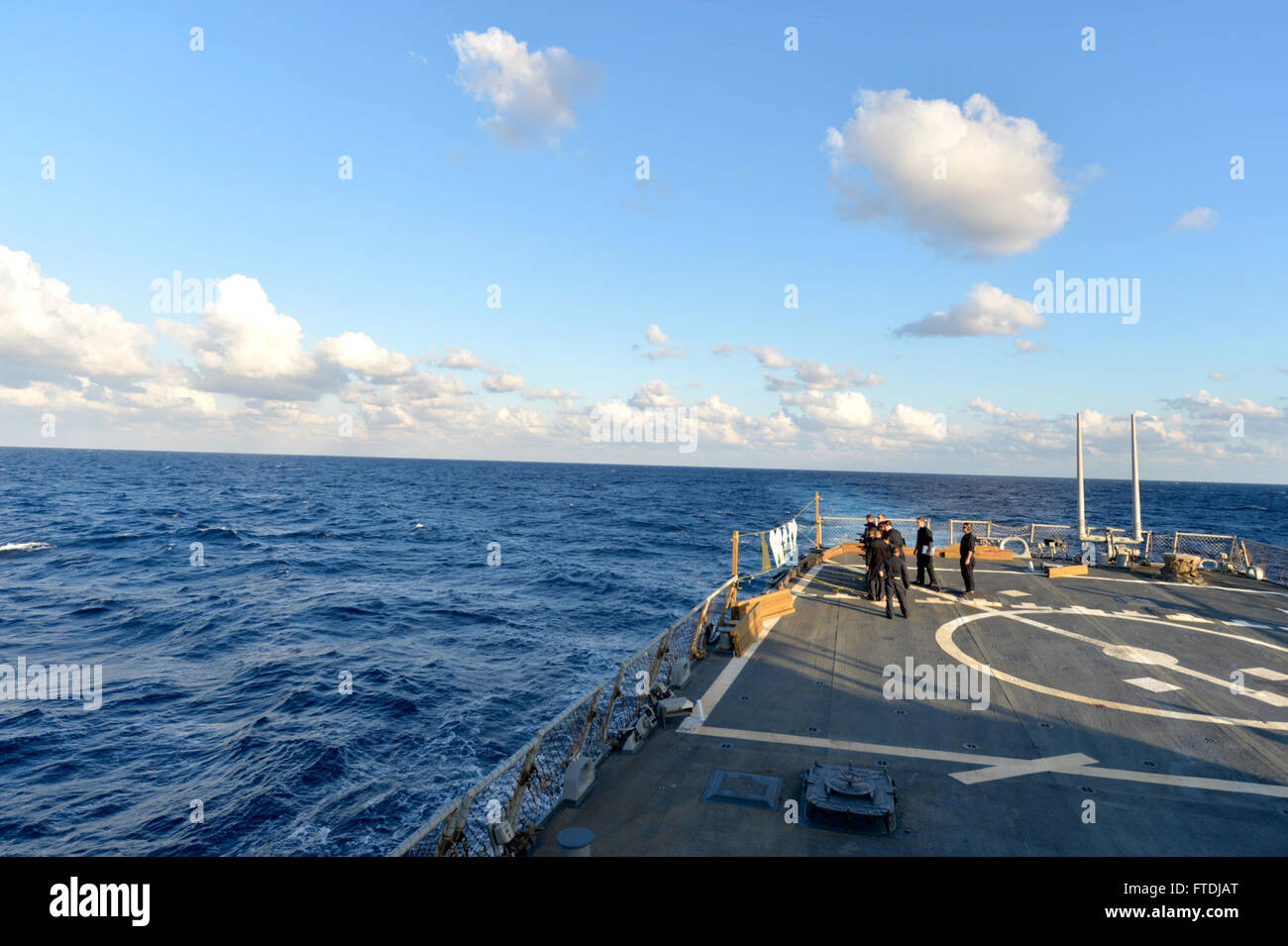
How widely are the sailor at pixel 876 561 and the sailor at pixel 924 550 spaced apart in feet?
7.51

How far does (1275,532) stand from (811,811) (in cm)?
11830

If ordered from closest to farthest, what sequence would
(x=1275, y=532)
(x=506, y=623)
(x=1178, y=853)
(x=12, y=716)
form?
(x=1178, y=853) → (x=12, y=716) → (x=506, y=623) → (x=1275, y=532)

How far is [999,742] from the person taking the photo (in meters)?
9.84

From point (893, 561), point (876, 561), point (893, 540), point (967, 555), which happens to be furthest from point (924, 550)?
point (893, 561)

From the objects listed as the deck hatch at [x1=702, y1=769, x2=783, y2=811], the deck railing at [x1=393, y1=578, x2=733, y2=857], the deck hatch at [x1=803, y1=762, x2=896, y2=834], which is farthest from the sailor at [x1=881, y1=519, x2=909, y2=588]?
the deck hatch at [x1=702, y1=769, x2=783, y2=811]

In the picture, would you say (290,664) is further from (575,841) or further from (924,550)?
(575,841)

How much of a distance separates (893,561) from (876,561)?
0.63 m

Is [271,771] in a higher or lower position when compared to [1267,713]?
lower

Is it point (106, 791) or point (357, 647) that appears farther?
point (357, 647)

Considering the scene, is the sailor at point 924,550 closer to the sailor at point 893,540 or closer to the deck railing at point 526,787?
the sailor at point 893,540
